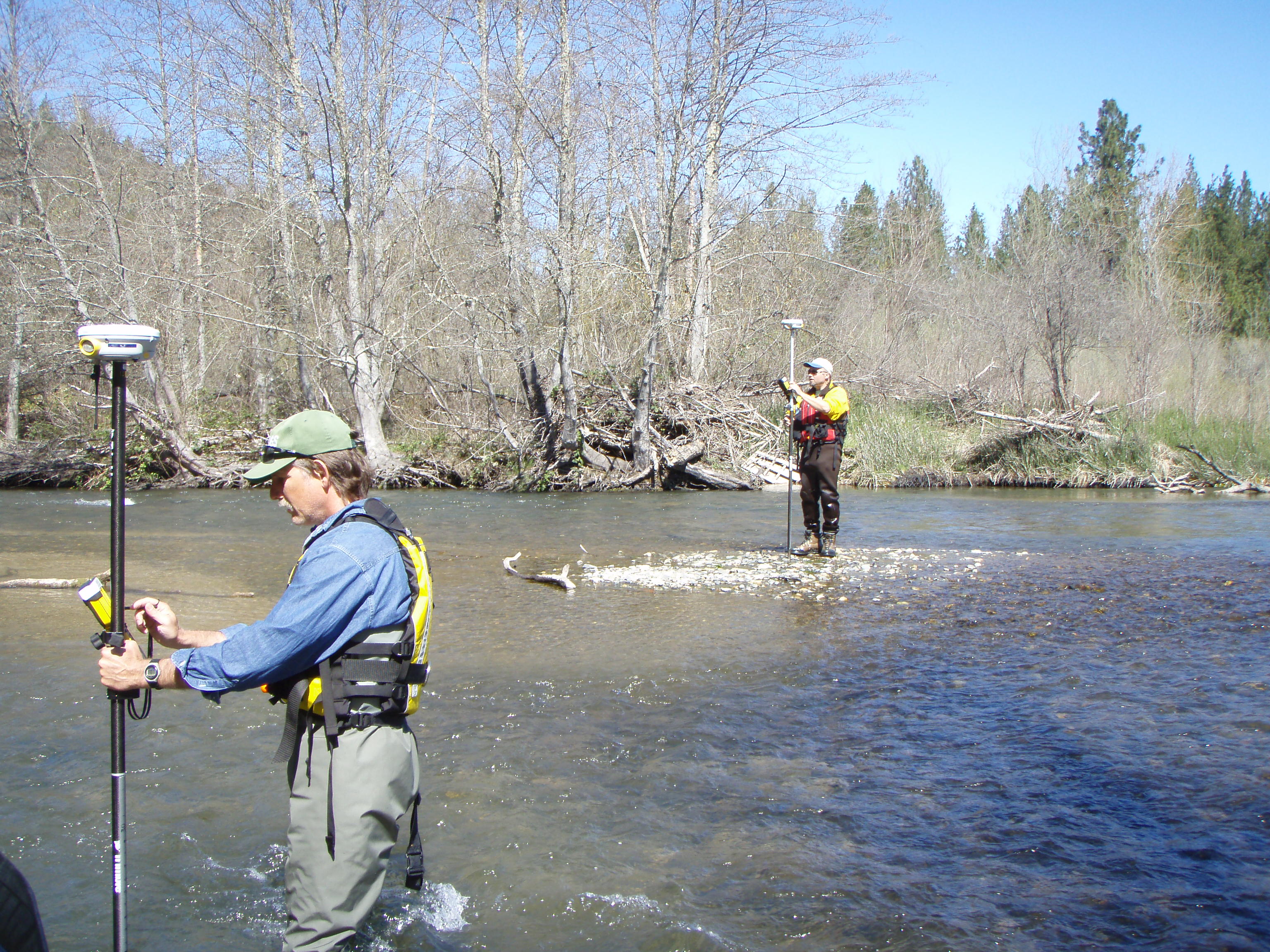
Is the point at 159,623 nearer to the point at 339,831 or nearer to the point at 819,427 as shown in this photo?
the point at 339,831

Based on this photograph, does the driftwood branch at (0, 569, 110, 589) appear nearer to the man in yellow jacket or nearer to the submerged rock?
the submerged rock

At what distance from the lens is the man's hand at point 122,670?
3004 millimetres

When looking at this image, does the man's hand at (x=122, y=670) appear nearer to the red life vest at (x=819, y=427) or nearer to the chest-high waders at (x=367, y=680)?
the chest-high waders at (x=367, y=680)

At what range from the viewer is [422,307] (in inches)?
805

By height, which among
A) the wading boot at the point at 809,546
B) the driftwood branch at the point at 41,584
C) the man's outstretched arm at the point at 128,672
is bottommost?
the driftwood branch at the point at 41,584

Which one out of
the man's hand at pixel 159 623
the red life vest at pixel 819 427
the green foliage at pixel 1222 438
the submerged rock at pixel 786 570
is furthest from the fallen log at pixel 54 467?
the green foliage at pixel 1222 438

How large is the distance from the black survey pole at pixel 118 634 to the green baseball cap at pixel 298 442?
40cm

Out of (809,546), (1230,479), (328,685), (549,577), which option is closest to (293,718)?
(328,685)

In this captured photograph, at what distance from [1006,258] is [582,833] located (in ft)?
123

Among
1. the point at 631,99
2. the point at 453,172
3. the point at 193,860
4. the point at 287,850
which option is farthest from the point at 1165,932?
the point at 453,172

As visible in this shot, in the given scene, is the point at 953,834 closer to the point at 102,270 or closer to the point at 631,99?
the point at 631,99

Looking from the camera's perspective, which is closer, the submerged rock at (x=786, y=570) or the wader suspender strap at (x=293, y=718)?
the wader suspender strap at (x=293, y=718)

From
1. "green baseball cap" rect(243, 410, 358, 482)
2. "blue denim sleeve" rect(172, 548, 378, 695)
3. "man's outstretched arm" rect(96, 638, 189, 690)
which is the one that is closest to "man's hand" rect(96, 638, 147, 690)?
"man's outstretched arm" rect(96, 638, 189, 690)

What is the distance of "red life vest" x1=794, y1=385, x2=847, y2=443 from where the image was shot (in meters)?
11.3
